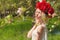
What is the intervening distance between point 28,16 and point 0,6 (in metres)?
0.31

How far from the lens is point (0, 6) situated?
2.77m

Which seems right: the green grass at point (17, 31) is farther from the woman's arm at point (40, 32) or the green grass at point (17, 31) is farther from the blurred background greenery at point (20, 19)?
the woman's arm at point (40, 32)

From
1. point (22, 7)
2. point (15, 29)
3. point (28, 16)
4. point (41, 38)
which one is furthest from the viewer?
point (15, 29)

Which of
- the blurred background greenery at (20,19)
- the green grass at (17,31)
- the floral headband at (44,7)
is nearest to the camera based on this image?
the floral headband at (44,7)

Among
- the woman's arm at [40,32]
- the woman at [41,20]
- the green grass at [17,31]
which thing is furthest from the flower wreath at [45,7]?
the green grass at [17,31]

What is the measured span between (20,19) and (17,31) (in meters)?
0.19

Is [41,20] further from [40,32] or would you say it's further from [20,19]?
[20,19]

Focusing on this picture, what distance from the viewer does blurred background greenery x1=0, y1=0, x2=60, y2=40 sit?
2.66 metres

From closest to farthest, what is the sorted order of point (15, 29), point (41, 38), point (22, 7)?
point (41, 38)
point (22, 7)
point (15, 29)

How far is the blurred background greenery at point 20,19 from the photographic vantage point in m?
2.66

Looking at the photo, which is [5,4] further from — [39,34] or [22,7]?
[39,34]

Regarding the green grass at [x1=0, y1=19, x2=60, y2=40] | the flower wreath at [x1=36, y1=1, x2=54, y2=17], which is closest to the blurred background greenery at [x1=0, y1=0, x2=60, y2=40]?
the green grass at [x1=0, y1=19, x2=60, y2=40]

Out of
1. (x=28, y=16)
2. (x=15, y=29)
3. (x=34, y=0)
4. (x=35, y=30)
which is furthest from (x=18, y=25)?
(x=35, y=30)

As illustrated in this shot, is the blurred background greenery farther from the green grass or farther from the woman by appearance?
the woman
